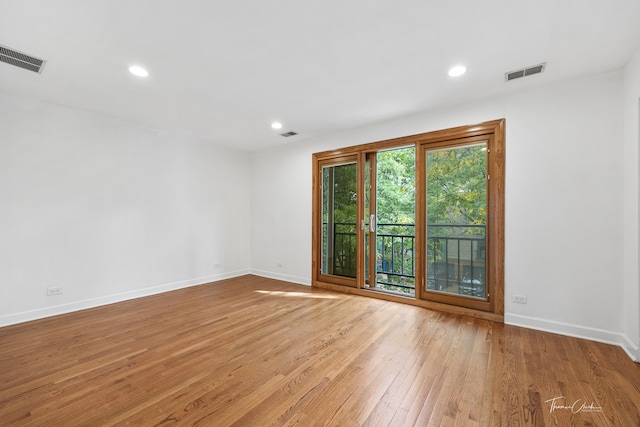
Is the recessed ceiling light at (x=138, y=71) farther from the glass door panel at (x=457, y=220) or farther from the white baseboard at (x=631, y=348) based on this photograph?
the white baseboard at (x=631, y=348)

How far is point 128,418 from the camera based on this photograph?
5.33 feet

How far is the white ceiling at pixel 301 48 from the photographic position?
1867 mm

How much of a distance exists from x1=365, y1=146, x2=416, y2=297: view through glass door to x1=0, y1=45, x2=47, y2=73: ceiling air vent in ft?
12.8

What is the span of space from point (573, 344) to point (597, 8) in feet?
9.16

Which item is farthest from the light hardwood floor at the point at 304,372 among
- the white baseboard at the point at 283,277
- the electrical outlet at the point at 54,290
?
the white baseboard at the point at 283,277

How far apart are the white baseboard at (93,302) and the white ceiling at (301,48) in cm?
255

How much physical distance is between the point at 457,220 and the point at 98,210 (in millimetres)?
4868

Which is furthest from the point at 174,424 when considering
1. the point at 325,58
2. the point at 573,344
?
the point at 573,344

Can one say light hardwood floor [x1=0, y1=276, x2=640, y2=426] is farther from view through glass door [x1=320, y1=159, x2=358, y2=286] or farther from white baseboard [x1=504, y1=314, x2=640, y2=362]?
view through glass door [x1=320, y1=159, x2=358, y2=286]

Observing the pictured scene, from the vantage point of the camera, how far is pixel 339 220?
15.6ft

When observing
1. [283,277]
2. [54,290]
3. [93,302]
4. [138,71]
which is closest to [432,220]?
[283,277]

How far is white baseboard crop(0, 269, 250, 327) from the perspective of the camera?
311cm

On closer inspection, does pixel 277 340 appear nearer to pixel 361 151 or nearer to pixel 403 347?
pixel 403 347

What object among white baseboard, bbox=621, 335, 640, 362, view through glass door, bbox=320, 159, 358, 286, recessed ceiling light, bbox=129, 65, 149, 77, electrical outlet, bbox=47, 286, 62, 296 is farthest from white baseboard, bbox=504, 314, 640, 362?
electrical outlet, bbox=47, 286, 62, 296
